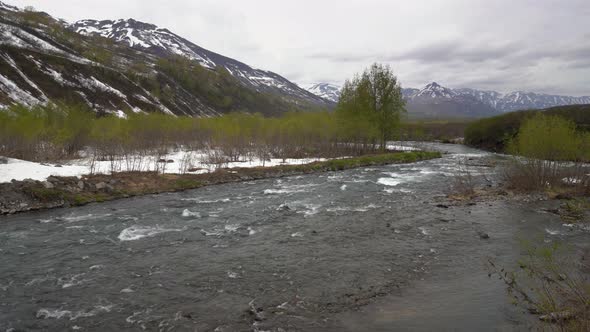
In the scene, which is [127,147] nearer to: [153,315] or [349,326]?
[153,315]

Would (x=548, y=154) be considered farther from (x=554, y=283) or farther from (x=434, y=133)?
(x=434, y=133)

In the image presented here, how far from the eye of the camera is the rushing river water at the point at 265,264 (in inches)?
559

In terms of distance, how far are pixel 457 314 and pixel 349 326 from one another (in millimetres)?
4353

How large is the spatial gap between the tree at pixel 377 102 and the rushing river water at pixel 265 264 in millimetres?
45365

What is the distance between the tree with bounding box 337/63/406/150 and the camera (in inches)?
3095

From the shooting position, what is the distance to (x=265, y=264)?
64.6ft

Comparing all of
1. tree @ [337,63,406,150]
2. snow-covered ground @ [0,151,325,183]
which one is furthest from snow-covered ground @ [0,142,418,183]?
tree @ [337,63,406,150]

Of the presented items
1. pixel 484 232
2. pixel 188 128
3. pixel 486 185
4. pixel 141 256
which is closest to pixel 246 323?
pixel 141 256

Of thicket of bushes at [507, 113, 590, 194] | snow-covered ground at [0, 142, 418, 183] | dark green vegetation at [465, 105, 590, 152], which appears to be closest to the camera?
thicket of bushes at [507, 113, 590, 194]

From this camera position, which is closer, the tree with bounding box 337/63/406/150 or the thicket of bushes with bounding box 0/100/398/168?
the thicket of bushes with bounding box 0/100/398/168

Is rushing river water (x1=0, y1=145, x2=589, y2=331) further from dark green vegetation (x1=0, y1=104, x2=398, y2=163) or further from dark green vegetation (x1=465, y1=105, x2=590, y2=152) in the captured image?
dark green vegetation (x1=465, y1=105, x2=590, y2=152)

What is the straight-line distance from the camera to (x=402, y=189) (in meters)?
40.8

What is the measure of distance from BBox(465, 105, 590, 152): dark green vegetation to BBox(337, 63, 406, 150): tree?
31199 millimetres

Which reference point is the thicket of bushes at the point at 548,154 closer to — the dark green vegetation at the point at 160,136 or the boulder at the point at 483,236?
the boulder at the point at 483,236
